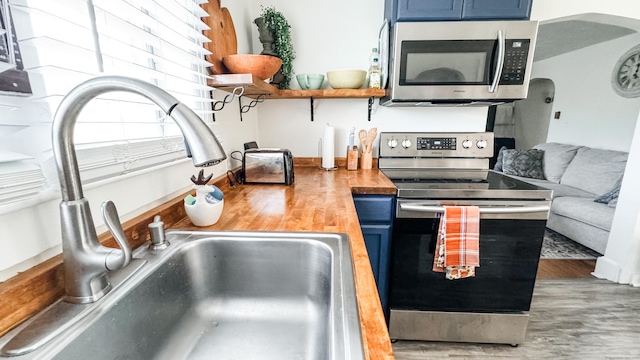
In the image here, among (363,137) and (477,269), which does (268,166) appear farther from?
(477,269)

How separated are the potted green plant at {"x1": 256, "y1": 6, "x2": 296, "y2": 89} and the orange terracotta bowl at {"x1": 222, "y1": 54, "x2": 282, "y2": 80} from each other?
1.52 ft

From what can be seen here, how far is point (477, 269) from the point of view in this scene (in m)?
1.42

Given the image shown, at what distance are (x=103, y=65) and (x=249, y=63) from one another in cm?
60

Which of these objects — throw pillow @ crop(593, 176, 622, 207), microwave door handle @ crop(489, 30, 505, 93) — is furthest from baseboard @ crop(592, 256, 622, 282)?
microwave door handle @ crop(489, 30, 505, 93)

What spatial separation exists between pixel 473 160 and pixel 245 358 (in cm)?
177

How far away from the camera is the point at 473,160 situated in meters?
1.79

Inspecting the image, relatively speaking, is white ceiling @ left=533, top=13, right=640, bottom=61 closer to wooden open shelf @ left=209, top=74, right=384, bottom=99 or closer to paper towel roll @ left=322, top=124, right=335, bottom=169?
wooden open shelf @ left=209, top=74, right=384, bottom=99

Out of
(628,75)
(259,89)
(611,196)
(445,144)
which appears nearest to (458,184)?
(445,144)

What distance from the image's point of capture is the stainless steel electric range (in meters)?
1.34

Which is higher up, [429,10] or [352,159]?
[429,10]

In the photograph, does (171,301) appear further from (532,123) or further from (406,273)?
(532,123)

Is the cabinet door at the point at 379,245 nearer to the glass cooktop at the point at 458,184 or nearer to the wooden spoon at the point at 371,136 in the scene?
the glass cooktop at the point at 458,184

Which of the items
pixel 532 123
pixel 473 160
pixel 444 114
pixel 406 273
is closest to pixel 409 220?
pixel 406 273

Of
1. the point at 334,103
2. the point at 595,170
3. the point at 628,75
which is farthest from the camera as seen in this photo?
the point at 628,75
